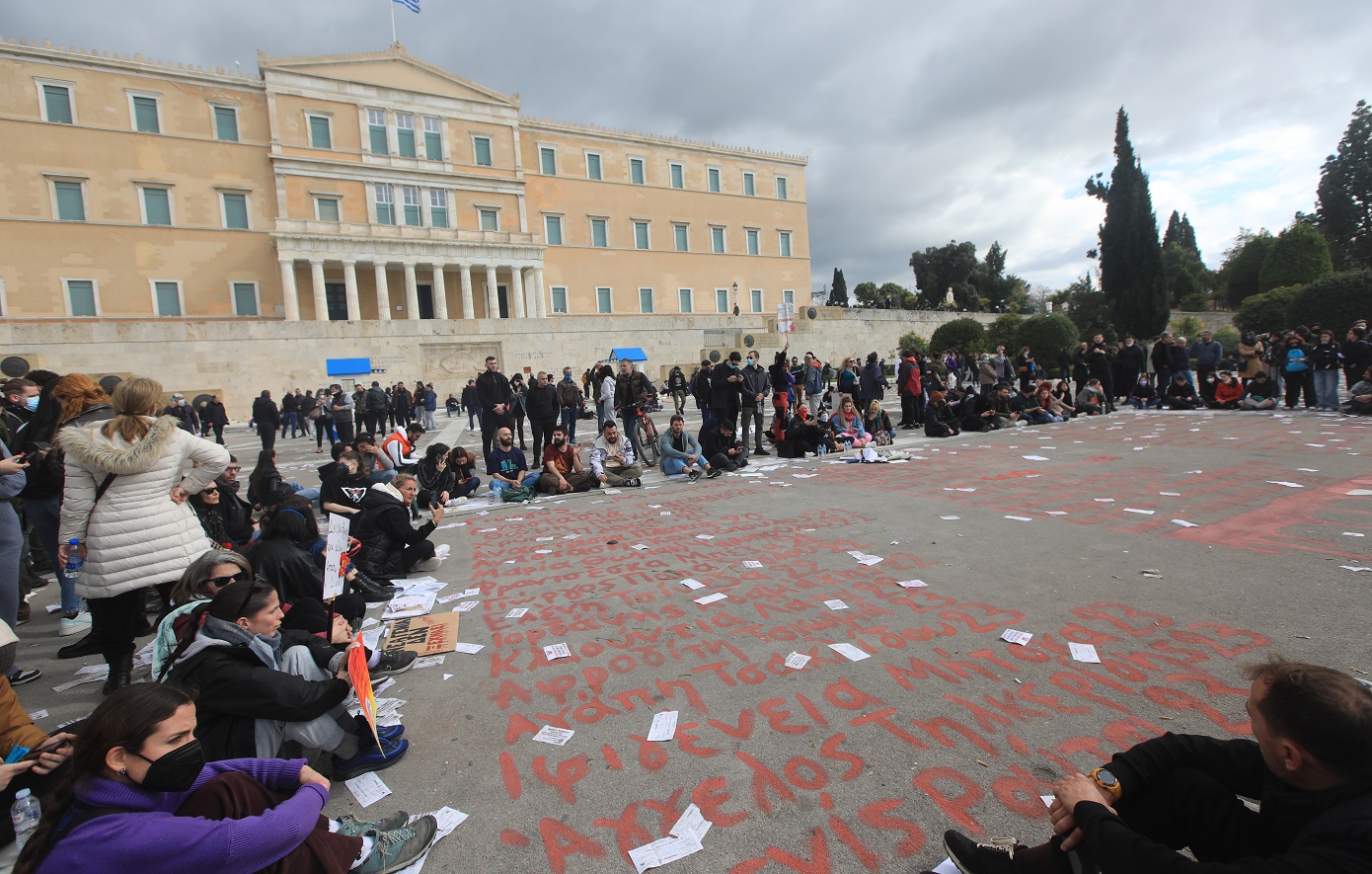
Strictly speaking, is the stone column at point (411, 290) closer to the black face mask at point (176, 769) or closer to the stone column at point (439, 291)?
the stone column at point (439, 291)

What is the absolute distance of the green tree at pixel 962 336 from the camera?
35438 millimetres

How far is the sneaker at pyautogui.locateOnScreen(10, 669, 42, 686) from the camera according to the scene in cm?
403

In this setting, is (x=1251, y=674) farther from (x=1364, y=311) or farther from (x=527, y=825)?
(x=1364, y=311)

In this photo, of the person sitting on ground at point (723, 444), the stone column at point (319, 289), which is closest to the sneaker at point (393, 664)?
the person sitting on ground at point (723, 444)

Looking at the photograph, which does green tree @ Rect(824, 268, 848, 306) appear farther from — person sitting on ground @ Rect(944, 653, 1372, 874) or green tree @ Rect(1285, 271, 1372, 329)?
person sitting on ground @ Rect(944, 653, 1372, 874)

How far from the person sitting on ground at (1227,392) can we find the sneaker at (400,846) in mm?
18089

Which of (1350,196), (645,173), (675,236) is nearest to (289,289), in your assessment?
(645,173)

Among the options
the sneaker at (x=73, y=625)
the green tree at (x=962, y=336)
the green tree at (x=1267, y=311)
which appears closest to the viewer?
the sneaker at (x=73, y=625)

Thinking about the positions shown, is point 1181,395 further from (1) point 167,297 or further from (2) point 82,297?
(2) point 82,297

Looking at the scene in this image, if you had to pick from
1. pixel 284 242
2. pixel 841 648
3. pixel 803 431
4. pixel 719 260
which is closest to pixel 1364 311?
pixel 803 431

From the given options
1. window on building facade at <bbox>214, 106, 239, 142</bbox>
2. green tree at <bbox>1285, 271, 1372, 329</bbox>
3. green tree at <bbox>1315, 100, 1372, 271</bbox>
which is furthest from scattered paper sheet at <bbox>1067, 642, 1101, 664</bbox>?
green tree at <bbox>1315, 100, 1372, 271</bbox>

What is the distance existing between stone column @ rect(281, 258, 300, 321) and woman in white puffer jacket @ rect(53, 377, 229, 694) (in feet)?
110

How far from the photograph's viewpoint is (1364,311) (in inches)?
820

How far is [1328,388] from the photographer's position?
42.7 ft
